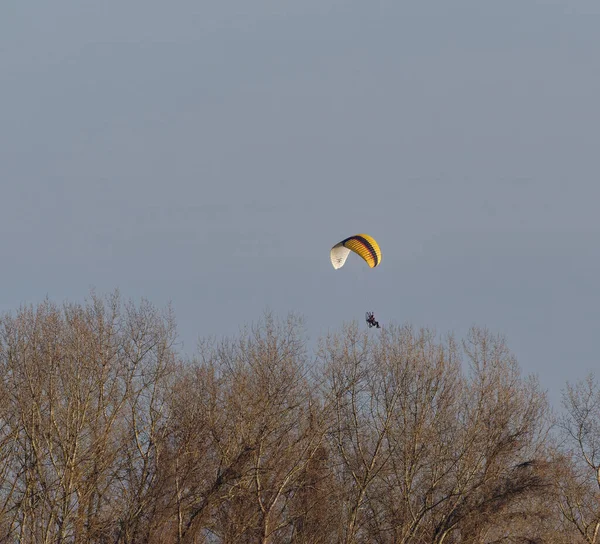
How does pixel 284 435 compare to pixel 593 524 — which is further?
pixel 593 524

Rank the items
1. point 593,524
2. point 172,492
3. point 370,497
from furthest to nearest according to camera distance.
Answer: point 593,524 < point 370,497 < point 172,492

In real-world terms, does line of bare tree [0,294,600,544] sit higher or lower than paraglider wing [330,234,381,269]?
lower

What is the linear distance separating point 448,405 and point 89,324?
14.6m

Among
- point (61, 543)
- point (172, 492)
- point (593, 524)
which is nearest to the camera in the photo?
point (61, 543)

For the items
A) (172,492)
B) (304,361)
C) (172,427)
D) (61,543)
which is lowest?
(61,543)

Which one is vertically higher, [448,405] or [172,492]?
[448,405]

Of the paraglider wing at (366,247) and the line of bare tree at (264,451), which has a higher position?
the paraglider wing at (366,247)

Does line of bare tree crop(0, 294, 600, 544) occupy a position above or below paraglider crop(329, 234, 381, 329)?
below

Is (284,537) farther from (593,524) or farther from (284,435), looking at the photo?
(593,524)

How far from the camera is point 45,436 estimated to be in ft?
101

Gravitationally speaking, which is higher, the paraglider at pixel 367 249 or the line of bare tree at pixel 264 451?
the paraglider at pixel 367 249

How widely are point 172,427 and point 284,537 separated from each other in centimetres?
766

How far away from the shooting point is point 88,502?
103 feet

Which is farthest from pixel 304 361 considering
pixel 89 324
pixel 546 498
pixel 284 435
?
pixel 546 498
